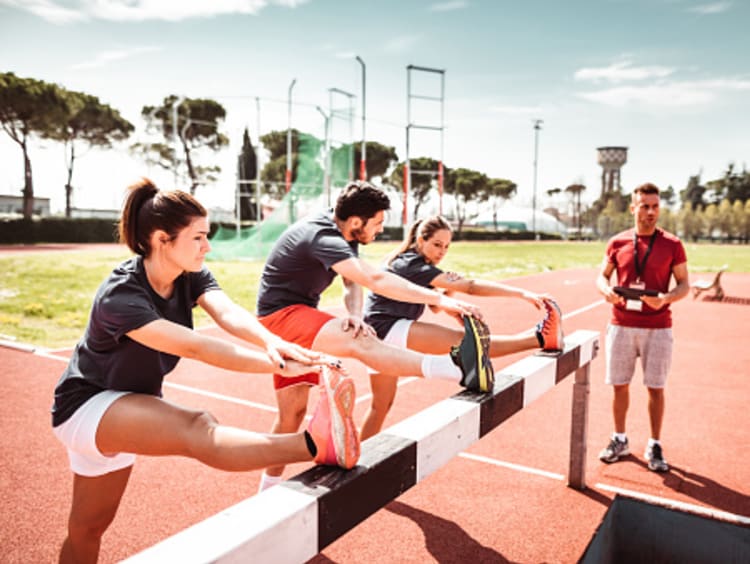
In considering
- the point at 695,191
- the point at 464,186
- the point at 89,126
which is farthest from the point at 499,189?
the point at 89,126

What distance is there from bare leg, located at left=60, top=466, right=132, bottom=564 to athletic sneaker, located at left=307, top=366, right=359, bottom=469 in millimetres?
963

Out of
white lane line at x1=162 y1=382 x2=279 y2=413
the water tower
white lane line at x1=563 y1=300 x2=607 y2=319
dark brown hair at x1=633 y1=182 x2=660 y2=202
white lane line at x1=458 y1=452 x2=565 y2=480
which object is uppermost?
the water tower

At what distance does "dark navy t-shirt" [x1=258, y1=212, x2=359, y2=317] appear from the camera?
Result: 292 centimetres

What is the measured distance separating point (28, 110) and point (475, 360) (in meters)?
40.8

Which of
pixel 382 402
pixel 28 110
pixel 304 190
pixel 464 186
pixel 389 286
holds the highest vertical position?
pixel 28 110

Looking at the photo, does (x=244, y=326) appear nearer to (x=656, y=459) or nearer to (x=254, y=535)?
(x=254, y=535)

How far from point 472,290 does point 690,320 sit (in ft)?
29.3

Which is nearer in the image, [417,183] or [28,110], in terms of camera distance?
[28,110]

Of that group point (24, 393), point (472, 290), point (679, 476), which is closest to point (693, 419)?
point (679, 476)

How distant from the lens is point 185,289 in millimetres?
2178

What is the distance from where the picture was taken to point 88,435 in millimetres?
1853

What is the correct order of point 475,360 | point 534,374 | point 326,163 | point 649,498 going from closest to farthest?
1. point 475,360
2. point 534,374
3. point 649,498
4. point 326,163

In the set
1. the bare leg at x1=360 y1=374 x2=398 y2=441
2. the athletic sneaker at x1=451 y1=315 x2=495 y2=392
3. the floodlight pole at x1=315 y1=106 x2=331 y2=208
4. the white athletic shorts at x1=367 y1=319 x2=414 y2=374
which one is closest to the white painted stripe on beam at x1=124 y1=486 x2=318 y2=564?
the athletic sneaker at x1=451 y1=315 x2=495 y2=392

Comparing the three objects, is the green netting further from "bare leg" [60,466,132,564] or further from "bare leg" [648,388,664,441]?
"bare leg" [60,466,132,564]
